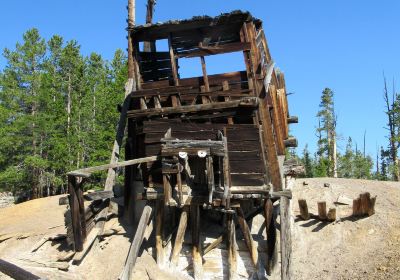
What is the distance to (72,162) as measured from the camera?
112 ft

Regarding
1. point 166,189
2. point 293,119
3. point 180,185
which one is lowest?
point 166,189

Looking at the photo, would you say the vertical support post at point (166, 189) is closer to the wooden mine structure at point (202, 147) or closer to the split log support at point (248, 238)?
the wooden mine structure at point (202, 147)

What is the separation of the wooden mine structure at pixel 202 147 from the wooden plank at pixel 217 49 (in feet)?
0.10

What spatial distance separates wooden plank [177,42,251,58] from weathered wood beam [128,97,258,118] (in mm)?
1654

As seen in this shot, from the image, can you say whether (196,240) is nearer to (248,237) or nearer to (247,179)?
(248,237)

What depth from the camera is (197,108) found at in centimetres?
1245

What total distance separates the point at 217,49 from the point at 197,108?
6.34 ft

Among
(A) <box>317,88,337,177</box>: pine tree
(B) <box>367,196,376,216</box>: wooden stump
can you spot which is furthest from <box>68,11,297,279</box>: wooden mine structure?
(A) <box>317,88,337,177</box>: pine tree

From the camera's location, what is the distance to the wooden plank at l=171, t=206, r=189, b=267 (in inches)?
493

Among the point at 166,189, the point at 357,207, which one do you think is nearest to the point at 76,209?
the point at 166,189

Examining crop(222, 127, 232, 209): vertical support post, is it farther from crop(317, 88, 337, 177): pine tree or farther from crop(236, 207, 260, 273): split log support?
crop(317, 88, 337, 177): pine tree

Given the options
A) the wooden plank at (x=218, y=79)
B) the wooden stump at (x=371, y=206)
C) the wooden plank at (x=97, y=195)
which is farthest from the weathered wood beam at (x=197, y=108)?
the wooden stump at (x=371, y=206)

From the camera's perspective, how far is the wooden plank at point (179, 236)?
12.5m

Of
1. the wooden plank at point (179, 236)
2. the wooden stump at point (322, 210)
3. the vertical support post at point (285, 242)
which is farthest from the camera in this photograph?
the wooden stump at point (322, 210)
